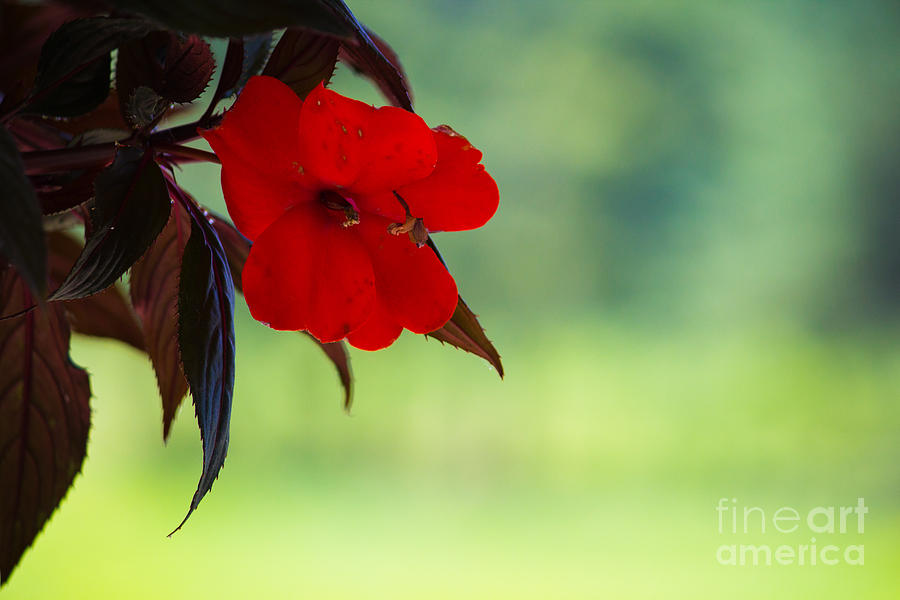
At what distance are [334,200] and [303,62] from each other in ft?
0.11

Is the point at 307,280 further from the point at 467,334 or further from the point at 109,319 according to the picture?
the point at 109,319

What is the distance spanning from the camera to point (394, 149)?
0.47 feet

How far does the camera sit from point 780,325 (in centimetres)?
151

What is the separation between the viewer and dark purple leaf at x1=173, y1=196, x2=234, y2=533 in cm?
14

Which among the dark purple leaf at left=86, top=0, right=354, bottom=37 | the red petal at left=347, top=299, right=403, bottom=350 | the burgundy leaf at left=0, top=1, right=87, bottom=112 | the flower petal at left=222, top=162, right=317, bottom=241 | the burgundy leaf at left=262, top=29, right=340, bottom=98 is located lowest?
the red petal at left=347, top=299, right=403, bottom=350

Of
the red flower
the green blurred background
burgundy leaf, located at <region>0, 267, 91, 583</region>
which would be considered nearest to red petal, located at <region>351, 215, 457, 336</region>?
the red flower

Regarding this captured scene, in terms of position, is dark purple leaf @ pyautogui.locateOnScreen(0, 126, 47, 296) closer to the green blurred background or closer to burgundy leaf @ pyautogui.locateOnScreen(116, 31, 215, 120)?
burgundy leaf @ pyautogui.locateOnScreen(116, 31, 215, 120)

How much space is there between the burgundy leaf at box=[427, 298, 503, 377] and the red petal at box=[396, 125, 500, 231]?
0.07 feet

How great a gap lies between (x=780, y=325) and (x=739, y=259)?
154 millimetres

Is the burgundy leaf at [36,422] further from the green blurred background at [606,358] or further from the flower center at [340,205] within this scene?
the green blurred background at [606,358]

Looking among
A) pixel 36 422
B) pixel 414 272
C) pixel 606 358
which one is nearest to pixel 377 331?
pixel 414 272

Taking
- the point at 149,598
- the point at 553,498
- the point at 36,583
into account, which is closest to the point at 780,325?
the point at 553,498

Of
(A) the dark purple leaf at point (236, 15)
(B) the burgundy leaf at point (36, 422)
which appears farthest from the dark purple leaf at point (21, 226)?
(B) the burgundy leaf at point (36, 422)

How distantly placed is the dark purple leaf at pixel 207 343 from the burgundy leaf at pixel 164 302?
64mm
